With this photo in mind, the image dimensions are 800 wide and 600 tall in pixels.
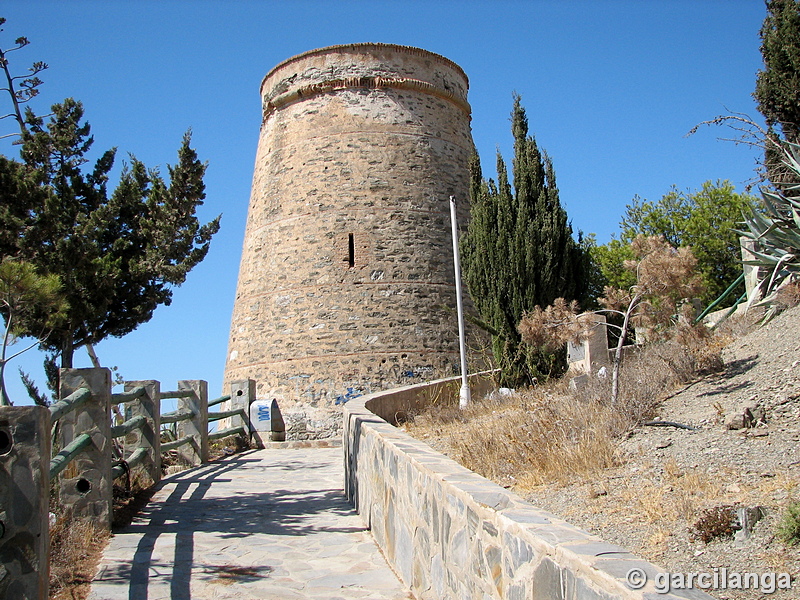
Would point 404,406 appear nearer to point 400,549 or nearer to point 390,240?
point 390,240

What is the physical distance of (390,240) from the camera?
15.7m

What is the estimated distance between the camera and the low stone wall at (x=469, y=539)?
2160 millimetres

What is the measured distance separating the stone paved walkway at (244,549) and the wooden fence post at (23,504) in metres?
0.82

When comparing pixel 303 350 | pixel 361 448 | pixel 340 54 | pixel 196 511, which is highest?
pixel 340 54

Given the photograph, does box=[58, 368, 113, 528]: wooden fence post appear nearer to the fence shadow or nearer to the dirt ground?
the fence shadow

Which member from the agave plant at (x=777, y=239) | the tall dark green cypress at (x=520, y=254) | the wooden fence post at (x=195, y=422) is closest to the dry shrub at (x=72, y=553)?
the wooden fence post at (x=195, y=422)

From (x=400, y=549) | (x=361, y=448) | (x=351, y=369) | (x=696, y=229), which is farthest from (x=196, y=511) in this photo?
(x=696, y=229)

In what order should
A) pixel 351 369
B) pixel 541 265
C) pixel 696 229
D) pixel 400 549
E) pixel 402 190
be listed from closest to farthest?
pixel 400 549
pixel 541 265
pixel 351 369
pixel 402 190
pixel 696 229

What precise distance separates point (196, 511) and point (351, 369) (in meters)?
8.34

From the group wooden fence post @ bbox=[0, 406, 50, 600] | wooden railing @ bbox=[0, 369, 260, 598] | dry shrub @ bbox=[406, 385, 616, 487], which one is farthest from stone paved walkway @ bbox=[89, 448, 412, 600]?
dry shrub @ bbox=[406, 385, 616, 487]

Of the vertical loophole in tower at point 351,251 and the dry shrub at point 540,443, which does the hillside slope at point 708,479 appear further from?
the vertical loophole in tower at point 351,251

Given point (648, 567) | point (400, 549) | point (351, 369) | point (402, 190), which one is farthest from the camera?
point (402, 190)

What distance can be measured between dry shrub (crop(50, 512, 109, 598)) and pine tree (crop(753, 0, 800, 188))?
11.9 m

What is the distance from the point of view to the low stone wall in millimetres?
2160
